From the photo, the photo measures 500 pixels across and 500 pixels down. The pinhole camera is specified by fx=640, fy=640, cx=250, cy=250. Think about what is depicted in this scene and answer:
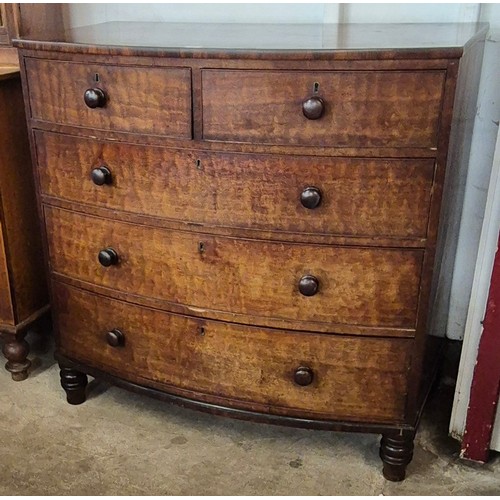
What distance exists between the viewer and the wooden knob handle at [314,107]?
1229 mm

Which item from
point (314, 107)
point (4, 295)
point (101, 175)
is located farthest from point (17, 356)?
point (314, 107)

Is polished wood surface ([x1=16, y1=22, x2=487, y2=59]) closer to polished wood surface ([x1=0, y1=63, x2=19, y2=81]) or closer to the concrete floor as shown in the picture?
polished wood surface ([x1=0, y1=63, x2=19, y2=81])

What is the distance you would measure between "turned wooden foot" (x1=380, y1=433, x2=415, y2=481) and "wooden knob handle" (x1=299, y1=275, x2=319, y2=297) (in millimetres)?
428

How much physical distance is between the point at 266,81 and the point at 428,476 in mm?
1053

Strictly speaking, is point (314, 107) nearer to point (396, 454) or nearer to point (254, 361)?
point (254, 361)

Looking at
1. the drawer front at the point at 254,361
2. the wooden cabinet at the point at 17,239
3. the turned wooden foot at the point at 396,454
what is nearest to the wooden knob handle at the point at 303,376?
the drawer front at the point at 254,361

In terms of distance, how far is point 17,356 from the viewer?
76.6 inches

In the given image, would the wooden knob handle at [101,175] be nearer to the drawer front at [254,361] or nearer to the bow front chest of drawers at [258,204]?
the bow front chest of drawers at [258,204]

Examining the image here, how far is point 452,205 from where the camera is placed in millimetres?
1642

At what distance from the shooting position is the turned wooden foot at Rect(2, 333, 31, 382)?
1936mm

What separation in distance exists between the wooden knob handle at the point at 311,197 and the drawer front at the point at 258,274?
102 millimetres

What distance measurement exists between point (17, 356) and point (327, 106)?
49.7 inches

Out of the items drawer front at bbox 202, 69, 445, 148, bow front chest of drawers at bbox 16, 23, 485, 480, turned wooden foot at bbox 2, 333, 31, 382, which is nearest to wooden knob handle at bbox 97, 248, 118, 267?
bow front chest of drawers at bbox 16, 23, 485, 480

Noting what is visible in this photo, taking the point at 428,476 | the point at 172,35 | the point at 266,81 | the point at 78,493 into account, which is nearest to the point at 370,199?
the point at 266,81
